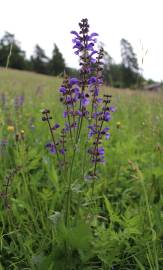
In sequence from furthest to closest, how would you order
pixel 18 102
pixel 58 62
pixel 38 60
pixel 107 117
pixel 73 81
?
pixel 38 60, pixel 58 62, pixel 18 102, pixel 107 117, pixel 73 81

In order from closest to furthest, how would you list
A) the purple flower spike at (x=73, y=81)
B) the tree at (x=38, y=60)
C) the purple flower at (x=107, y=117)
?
the purple flower spike at (x=73, y=81)
the purple flower at (x=107, y=117)
the tree at (x=38, y=60)

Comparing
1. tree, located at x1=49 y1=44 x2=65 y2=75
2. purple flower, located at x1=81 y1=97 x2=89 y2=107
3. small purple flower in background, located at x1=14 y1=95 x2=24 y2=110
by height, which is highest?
tree, located at x1=49 y1=44 x2=65 y2=75

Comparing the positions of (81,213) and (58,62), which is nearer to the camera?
(81,213)

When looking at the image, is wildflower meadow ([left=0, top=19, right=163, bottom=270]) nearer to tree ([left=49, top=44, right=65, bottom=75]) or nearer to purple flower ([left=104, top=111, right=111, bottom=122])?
purple flower ([left=104, top=111, right=111, bottom=122])

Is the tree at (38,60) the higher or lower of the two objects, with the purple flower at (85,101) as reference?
higher

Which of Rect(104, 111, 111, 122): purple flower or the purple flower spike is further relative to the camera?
Rect(104, 111, 111, 122): purple flower

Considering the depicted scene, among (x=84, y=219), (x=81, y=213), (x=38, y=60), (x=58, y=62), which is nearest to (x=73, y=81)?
(x=84, y=219)

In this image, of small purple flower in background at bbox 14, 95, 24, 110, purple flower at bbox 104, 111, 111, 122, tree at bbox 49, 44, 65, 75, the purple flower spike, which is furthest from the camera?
tree at bbox 49, 44, 65, 75

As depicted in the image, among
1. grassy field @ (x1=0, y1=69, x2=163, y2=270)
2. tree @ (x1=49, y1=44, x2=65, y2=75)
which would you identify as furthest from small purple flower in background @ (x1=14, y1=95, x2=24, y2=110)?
tree @ (x1=49, y1=44, x2=65, y2=75)

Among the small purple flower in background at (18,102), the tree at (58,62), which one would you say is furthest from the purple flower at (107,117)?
the tree at (58,62)

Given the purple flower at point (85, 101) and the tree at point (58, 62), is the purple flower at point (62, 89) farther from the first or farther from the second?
the tree at point (58, 62)

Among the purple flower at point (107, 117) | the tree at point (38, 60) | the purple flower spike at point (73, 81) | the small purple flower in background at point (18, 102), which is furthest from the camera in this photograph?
the tree at point (38, 60)

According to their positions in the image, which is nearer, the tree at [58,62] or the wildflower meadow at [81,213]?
the wildflower meadow at [81,213]

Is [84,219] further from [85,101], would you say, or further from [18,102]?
[18,102]
